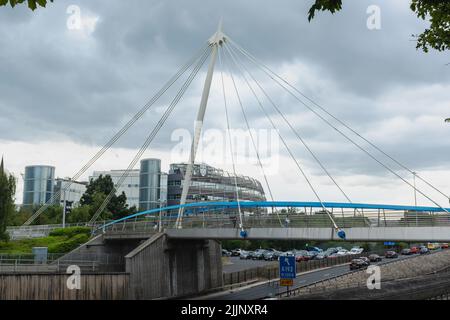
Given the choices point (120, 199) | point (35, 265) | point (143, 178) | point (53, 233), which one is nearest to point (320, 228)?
point (35, 265)

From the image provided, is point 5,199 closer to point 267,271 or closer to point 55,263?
point 55,263

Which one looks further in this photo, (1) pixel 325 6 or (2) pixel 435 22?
(2) pixel 435 22

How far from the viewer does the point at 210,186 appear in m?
112

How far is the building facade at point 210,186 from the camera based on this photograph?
109 metres

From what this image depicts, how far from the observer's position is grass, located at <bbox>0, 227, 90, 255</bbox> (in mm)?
44844

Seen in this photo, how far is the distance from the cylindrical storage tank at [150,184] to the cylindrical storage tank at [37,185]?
42371 mm

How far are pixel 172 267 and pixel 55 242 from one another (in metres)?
12.5

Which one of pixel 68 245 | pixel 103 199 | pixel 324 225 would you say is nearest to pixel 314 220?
pixel 324 225

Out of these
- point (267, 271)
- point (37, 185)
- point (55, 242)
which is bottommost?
point (267, 271)

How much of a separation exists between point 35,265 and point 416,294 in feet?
105

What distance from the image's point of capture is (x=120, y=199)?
77562 millimetres

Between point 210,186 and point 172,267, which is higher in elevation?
point 210,186
